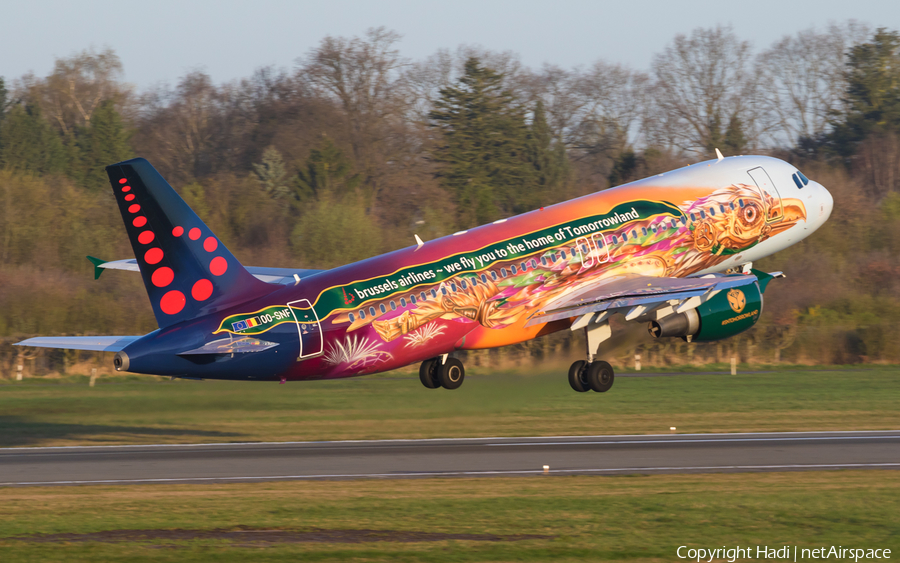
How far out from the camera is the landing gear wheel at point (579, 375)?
3562 centimetres

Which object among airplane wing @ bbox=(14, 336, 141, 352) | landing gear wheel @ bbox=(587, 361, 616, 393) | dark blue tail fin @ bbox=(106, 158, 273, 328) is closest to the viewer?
airplane wing @ bbox=(14, 336, 141, 352)

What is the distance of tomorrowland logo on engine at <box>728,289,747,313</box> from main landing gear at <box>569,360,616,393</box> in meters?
4.53

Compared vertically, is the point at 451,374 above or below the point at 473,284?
below

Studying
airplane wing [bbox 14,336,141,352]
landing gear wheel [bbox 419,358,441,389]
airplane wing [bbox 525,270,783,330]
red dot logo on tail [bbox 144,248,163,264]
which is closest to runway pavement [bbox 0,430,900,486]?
landing gear wheel [bbox 419,358,441,389]

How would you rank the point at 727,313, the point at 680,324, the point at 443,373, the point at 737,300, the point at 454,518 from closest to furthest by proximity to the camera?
the point at 454,518 → the point at 680,324 → the point at 727,313 → the point at 737,300 → the point at 443,373

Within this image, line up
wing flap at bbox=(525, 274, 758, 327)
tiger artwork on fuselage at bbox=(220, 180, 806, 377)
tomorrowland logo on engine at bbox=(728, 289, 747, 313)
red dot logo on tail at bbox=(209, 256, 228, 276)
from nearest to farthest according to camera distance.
Answer: red dot logo on tail at bbox=(209, 256, 228, 276) → tiger artwork on fuselage at bbox=(220, 180, 806, 377) → wing flap at bbox=(525, 274, 758, 327) → tomorrowland logo on engine at bbox=(728, 289, 747, 313)

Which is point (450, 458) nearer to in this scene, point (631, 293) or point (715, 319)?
point (631, 293)


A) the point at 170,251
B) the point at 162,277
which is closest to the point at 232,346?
the point at 162,277

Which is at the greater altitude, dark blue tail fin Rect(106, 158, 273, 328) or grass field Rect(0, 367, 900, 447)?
dark blue tail fin Rect(106, 158, 273, 328)

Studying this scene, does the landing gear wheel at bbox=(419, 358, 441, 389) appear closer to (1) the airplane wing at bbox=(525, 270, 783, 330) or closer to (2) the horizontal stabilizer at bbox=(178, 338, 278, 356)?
(1) the airplane wing at bbox=(525, 270, 783, 330)

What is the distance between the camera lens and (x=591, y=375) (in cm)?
3541

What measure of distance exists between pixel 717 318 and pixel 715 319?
0.09 meters

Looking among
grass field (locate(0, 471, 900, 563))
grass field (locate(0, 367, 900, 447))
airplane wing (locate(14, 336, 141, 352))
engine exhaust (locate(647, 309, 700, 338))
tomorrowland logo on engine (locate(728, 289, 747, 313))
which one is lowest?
grass field (locate(0, 471, 900, 563))

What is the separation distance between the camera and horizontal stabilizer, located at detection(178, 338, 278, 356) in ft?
92.6
